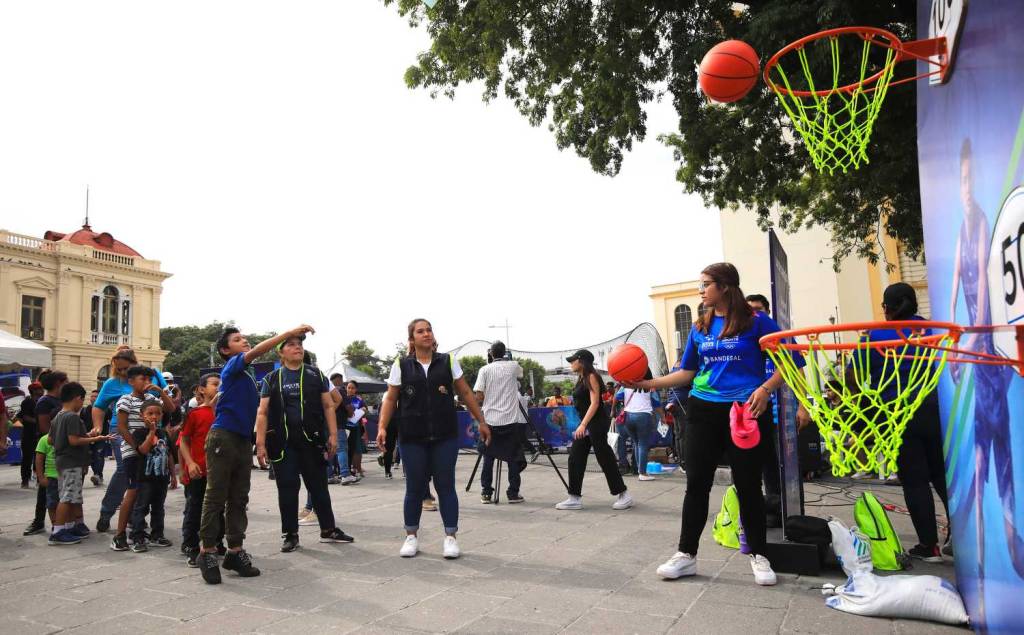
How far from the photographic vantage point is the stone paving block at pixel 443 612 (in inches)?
139

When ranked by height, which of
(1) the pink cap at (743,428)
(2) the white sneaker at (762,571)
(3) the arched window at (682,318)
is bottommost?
(2) the white sneaker at (762,571)

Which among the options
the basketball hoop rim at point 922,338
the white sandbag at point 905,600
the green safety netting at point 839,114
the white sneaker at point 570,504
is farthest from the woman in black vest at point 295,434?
the basketball hoop rim at point 922,338

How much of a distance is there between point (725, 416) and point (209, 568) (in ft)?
11.8

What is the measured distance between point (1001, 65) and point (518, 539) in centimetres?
474

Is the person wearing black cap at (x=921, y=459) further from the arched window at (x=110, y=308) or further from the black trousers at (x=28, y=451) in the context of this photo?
the arched window at (x=110, y=308)

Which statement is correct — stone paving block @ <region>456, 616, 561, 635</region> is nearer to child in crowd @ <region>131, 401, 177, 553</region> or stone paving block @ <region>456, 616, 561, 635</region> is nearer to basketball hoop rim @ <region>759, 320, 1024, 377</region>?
basketball hoop rim @ <region>759, 320, 1024, 377</region>

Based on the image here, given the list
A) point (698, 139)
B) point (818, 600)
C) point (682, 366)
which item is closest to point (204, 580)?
point (682, 366)

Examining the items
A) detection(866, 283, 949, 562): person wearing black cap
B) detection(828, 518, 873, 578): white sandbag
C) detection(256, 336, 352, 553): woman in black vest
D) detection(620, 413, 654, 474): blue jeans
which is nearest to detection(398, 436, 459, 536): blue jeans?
detection(256, 336, 352, 553): woman in black vest

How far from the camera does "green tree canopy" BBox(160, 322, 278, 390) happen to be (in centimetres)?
6875

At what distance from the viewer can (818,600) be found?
3717mm

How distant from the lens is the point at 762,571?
4062 mm

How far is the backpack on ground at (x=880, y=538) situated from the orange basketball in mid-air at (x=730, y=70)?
280 cm

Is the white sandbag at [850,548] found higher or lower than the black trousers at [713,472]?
lower

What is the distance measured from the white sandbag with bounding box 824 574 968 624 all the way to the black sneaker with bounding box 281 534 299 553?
408 cm
